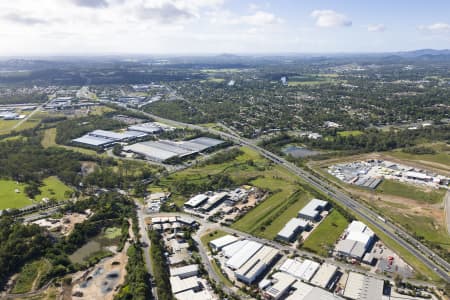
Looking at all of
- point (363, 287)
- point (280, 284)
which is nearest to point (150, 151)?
point (280, 284)

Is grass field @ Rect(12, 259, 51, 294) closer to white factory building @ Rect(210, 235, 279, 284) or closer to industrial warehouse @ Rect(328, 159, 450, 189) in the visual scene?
white factory building @ Rect(210, 235, 279, 284)

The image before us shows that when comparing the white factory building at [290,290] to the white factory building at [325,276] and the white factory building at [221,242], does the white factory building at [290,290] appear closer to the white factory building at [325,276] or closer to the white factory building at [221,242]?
the white factory building at [325,276]

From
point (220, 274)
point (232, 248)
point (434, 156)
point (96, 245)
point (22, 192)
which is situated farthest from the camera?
point (434, 156)

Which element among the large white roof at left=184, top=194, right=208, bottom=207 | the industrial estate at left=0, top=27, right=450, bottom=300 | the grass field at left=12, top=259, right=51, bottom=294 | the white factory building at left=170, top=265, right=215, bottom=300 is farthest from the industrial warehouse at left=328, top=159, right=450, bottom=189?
the grass field at left=12, top=259, right=51, bottom=294

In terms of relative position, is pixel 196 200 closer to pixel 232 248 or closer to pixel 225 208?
pixel 225 208

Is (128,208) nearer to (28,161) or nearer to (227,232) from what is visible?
(227,232)

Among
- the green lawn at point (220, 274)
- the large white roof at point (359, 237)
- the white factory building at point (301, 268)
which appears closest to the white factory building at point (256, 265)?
the green lawn at point (220, 274)
